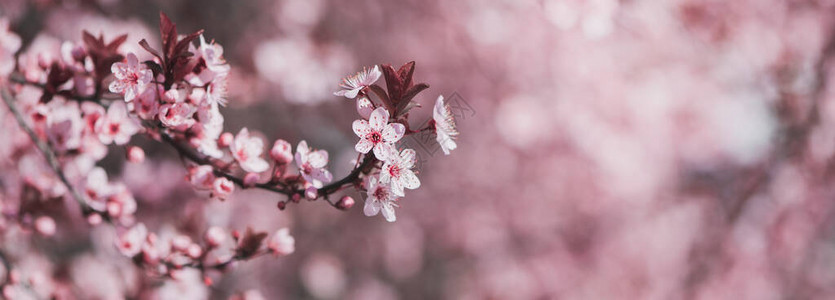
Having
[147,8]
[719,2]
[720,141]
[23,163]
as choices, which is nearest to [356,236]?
[147,8]

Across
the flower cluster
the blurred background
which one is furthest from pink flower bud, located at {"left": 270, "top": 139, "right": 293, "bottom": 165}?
the blurred background

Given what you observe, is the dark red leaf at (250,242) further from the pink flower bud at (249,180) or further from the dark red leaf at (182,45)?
the dark red leaf at (182,45)

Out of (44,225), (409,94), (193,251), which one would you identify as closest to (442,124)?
(409,94)

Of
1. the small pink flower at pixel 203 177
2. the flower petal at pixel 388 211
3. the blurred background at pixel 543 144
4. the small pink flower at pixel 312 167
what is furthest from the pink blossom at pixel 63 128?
the blurred background at pixel 543 144

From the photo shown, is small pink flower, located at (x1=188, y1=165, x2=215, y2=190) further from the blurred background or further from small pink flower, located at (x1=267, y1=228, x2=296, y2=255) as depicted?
the blurred background

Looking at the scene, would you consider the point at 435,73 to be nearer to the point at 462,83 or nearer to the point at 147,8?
the point at 462,83
